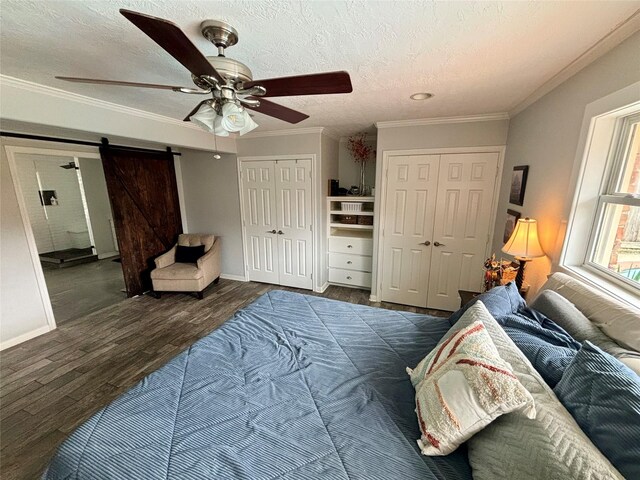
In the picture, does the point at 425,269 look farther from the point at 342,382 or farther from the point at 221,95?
the point at 221,95

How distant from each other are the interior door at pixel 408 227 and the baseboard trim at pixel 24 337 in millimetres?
4061

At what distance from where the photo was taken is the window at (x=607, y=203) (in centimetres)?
139

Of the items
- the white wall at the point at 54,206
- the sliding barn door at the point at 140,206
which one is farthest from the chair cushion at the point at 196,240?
the white wall at the point at 54,206

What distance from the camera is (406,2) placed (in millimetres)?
1122

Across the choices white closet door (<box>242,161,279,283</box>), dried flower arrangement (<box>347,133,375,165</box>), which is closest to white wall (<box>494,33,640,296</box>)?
dried flower arrangement (<box>347,133,375,165</box>)

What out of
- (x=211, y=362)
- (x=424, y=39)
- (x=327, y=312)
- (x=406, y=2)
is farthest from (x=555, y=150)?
(x=211, y=362)

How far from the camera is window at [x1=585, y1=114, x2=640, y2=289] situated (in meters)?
1.40

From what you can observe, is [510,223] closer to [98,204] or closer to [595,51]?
[595,51]

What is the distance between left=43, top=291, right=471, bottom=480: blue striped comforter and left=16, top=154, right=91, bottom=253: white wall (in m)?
5.15

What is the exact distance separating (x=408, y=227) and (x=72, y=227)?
639 centimetres

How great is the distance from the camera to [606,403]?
0.75 m

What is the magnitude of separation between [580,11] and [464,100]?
48.9 inches

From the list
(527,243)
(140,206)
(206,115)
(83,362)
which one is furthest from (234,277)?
(527,243)

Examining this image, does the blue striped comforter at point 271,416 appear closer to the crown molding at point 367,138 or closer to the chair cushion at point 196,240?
the chair cushion at point 196,240
